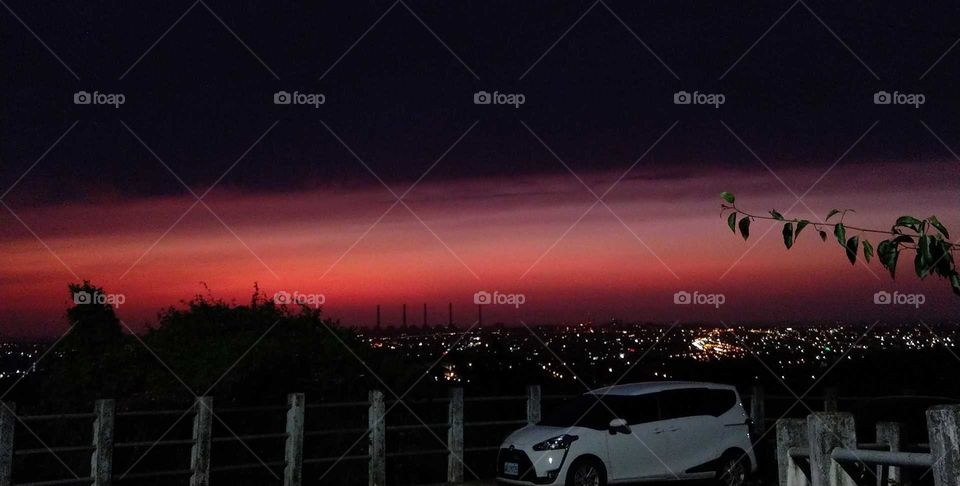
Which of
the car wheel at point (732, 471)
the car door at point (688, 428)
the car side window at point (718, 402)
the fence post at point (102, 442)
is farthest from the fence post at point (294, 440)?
the car wheel at point (732, 471)

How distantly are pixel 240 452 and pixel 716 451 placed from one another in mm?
7212

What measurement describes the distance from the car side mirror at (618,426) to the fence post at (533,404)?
2228 millimetres

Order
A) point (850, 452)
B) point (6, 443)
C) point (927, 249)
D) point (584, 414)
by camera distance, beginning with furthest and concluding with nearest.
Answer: point (584, 414) → point (6, 443) → point (850, 452) → point (927, 249)

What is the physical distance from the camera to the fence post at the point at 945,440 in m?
4.91

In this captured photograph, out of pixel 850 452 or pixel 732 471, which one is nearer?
pixel 850 452

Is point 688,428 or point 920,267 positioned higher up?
point 920,267

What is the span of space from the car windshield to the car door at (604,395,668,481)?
0.43ft

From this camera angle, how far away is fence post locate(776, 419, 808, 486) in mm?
6281

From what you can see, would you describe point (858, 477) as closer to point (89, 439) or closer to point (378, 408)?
point (378, 408)

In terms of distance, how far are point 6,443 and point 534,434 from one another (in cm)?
709

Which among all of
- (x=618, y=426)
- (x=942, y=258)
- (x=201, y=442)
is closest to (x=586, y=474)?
(x=618, y=426)

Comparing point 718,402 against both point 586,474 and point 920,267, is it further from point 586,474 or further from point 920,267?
point 920,267

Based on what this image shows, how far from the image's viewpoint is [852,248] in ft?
19.6

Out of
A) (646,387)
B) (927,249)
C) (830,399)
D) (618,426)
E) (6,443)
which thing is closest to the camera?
(927,249)
